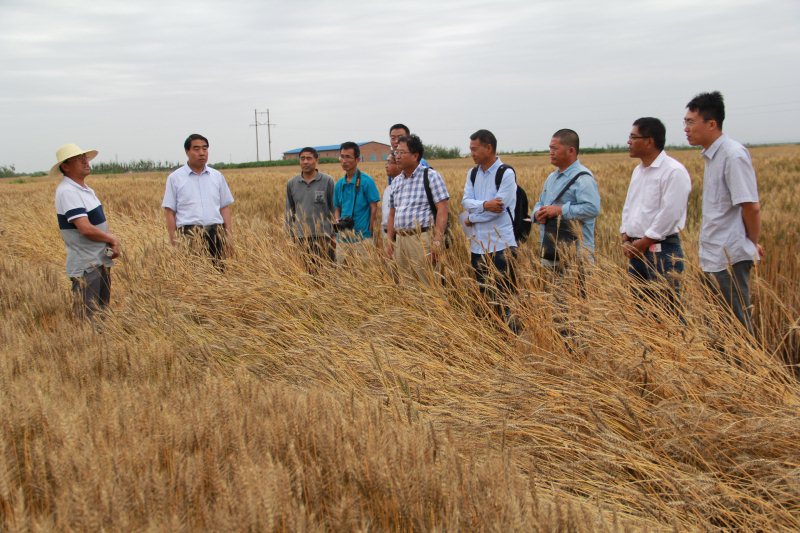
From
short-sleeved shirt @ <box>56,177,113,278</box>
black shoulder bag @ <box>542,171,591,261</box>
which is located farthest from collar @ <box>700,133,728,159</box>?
short-sleeved shirt @ <box>56,177,113,278</box>

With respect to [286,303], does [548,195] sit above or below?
above

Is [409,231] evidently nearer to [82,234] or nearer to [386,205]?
[386,205]

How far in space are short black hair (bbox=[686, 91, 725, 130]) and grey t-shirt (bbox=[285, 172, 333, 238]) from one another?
3.84 meters

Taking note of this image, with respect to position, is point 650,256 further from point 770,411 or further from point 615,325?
point 770,411

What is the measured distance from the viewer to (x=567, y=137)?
208 inches

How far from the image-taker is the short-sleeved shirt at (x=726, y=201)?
4039mm

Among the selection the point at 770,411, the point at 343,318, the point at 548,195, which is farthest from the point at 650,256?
the point at 343,318

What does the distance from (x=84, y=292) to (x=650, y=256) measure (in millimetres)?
4539

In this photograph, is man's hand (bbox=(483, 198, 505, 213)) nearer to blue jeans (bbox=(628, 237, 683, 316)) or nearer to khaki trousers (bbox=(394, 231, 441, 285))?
khaki trousers (bbox=(394, 231, 441, 285))

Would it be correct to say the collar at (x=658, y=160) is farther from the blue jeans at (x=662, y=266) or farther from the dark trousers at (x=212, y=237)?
the dark trousers at (x=212, y=237)

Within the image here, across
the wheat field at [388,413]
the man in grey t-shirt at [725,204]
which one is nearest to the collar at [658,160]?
the man in grey t-shirt at [725,204]

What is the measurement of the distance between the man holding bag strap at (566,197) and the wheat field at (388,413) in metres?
0.53

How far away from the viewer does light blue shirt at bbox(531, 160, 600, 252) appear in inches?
203

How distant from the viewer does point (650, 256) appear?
16.3 ft
